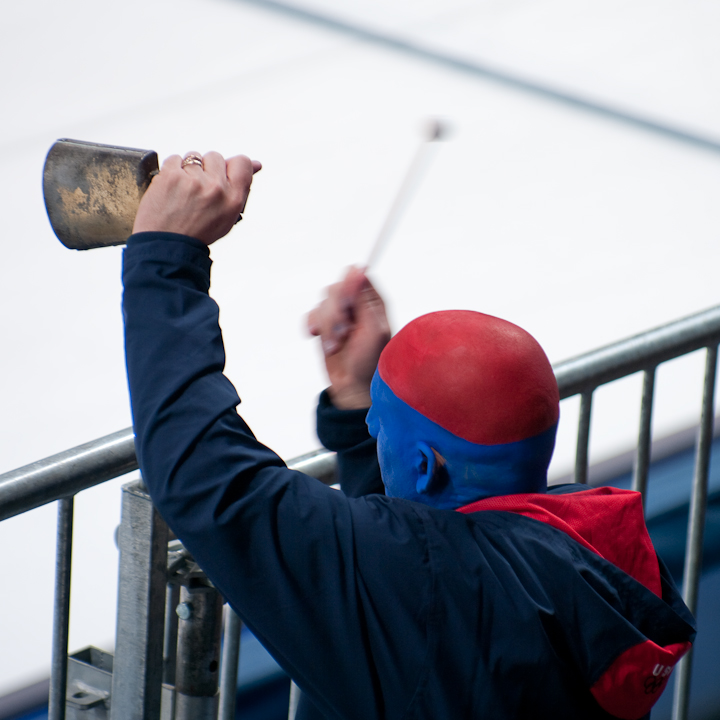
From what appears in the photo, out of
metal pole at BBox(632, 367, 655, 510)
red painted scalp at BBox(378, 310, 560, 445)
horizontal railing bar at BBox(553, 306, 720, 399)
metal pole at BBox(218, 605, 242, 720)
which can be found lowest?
metal pole at BBox(218, 605, 242, 720)

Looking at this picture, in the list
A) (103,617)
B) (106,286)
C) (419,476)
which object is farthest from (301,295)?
(419,476)

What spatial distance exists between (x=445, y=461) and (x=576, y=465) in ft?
2.32

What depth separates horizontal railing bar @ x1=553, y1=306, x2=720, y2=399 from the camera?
4.74 feet

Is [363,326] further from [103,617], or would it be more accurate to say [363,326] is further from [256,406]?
[256,406]

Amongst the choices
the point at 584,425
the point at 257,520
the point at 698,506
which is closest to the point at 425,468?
the point at 257,520

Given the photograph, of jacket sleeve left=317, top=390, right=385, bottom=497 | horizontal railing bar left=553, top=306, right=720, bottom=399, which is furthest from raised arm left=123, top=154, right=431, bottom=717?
horizontal railing bar left=553, top=306, right=720, bottom=399

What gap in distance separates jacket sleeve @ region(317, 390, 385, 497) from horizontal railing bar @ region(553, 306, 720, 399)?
0.44m

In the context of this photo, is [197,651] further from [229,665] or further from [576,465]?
[576,465]

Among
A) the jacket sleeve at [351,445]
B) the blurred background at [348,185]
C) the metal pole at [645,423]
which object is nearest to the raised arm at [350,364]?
the jacket sleeve at [351,445]

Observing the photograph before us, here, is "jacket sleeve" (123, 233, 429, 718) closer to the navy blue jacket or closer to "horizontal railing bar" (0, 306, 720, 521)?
the navy blue jacket

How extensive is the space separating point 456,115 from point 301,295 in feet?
6.47

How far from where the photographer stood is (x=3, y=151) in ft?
14.1

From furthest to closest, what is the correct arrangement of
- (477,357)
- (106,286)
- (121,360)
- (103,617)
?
1. (106,286)
2. (121,360)
3. (103,617)
4. (477,357)

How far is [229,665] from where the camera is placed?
1284mm
